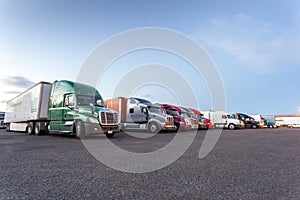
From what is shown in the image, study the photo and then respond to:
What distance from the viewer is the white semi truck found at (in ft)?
85.1

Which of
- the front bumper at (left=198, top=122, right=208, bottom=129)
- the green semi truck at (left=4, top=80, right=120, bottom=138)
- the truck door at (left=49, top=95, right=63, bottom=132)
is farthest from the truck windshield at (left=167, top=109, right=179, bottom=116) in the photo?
the truck door at (left=49, top=95, right=63, bottom=132)

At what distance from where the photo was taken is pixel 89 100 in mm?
11766

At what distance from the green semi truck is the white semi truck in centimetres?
1893

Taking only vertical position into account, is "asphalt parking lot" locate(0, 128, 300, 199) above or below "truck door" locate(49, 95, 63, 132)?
below

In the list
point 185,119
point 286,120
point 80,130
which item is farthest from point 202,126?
point 286,120

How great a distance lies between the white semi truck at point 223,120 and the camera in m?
25.9

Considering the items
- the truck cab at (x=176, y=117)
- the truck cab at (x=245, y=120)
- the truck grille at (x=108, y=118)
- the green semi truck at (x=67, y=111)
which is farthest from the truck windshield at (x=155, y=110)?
the truck cab at (x=245, y=120)

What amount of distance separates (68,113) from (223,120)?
69.6ft

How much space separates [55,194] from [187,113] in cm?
1906

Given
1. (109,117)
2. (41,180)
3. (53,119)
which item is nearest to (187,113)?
(109,117)

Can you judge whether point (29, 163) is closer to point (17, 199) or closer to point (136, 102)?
point (17, 199)

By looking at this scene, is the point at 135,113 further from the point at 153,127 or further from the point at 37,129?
the point at 37,129

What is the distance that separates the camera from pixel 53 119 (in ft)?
41.2

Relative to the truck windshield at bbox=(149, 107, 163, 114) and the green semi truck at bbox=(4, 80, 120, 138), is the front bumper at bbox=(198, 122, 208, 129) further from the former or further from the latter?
the green semi truck at bbox=(4, 80, 120, 138)
